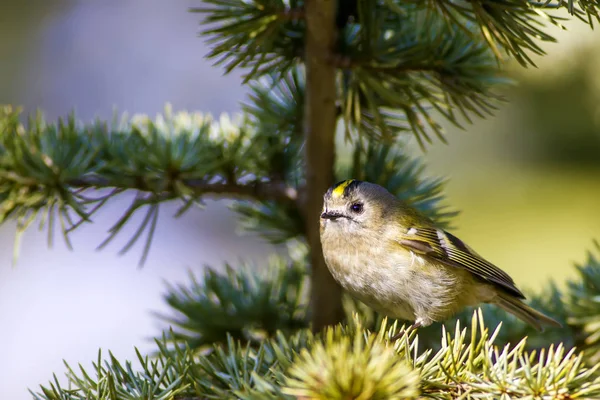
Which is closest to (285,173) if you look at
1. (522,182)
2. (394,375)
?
(394,375)

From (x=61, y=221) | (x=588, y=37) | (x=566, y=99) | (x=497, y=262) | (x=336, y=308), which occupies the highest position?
(x=588, y=37)

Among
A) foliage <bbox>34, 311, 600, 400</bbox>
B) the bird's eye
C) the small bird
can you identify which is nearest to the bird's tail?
the small bird

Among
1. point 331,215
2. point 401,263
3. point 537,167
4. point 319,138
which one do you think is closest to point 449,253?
point 401,263

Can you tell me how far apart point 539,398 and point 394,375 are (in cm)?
16

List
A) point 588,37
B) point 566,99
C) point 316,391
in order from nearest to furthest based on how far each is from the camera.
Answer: point 316,391, point 588,37, point 566,99

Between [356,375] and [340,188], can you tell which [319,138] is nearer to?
[340,188]

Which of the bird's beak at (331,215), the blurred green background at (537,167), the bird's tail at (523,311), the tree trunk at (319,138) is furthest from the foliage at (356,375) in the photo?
the blurred green background at (537,167)

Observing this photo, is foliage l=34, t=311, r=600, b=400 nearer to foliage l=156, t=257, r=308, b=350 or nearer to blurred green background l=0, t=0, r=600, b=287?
foliage l=156, t=257, r=308, b=350

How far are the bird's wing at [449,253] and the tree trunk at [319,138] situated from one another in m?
0.18

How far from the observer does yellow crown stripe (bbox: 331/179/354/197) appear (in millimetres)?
1183

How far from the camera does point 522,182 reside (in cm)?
250

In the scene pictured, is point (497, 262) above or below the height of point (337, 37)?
below

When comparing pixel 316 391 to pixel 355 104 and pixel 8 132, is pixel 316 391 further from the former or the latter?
pixel 8 132

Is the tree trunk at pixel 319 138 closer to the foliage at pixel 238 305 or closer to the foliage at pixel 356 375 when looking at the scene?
the foliage at pixel 238 305
